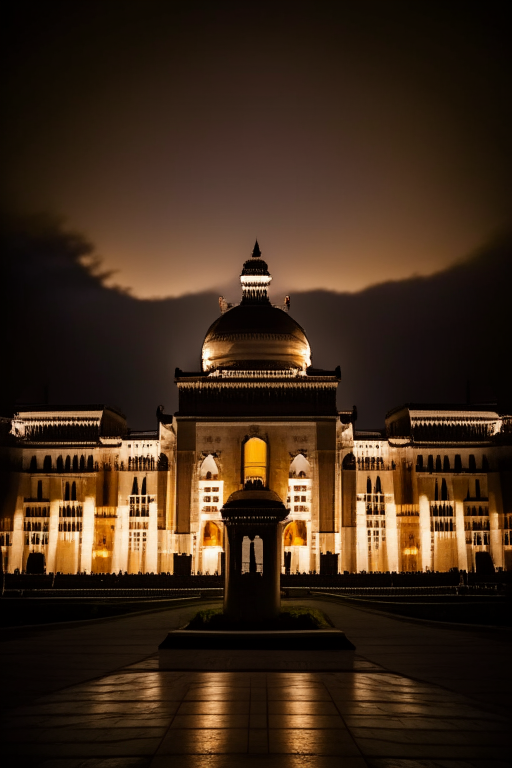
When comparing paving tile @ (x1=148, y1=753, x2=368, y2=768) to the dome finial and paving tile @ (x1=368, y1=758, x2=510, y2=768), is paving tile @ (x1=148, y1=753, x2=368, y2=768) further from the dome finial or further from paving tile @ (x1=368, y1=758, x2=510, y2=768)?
the dome finial

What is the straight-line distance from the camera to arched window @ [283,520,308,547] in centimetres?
7819

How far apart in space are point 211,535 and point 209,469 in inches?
217

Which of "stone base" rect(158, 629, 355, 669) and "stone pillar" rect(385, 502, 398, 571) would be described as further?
"stone pillar" rect(385, 502, 398, 571)

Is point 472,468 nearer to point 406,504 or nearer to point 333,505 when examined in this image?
point 406,504

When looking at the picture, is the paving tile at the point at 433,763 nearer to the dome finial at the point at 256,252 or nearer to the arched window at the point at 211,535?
the arched window at the point at 211,535

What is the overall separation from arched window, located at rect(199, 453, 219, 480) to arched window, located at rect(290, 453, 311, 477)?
20.9ft

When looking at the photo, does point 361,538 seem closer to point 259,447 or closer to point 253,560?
point 259,447

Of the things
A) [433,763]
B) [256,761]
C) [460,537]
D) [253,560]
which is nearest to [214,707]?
[256,761]

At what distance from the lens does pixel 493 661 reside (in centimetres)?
2377

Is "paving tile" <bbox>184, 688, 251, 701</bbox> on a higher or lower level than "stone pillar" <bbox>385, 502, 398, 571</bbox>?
lower

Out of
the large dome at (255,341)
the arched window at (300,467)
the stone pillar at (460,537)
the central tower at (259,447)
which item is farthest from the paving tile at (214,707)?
the large dome at (255,341)

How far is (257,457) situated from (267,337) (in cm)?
1157

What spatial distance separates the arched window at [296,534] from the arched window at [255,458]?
4610 mm

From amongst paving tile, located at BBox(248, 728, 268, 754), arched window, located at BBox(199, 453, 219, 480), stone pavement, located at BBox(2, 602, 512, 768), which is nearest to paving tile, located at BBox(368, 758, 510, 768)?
stone pavement, located at BBox(2, 602, 512, 768)
